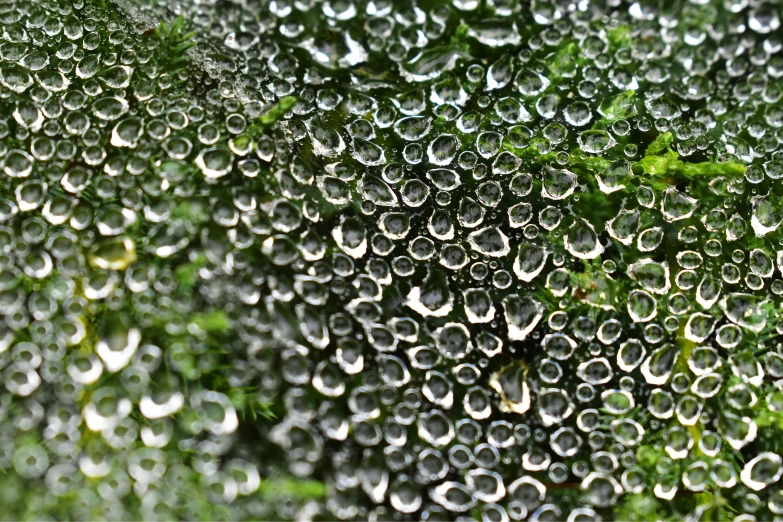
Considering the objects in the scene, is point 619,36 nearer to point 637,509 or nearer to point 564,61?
point 564,61

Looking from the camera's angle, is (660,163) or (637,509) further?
(660,163)

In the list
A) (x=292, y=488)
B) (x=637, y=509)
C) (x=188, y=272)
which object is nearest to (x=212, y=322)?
(x=188, y=272)

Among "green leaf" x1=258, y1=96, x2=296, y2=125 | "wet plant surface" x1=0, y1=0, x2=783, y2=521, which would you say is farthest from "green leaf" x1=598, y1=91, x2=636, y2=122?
"green leaf" x1=258, y1=96, x2=296, y2=125

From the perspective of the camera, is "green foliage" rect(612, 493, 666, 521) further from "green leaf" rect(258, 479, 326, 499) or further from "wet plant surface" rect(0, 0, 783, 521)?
"green leaf" rect(258, 479, 326, 499)

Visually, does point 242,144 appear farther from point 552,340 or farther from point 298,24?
point 552,340

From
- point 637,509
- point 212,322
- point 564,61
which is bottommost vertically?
point 637,509

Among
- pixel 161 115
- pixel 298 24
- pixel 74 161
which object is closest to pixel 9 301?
pixel 74 161

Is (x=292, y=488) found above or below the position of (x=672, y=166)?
below

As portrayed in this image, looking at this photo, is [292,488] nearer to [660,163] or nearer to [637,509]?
[637,509]

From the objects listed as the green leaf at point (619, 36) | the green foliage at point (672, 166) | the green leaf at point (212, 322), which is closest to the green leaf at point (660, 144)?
the green foliage at point (672, 166)
